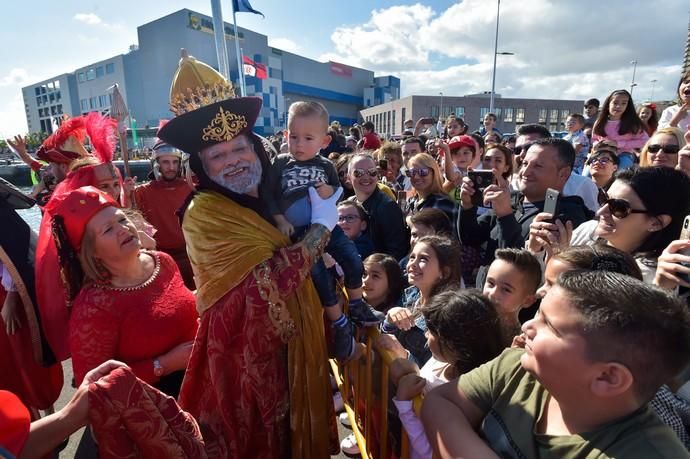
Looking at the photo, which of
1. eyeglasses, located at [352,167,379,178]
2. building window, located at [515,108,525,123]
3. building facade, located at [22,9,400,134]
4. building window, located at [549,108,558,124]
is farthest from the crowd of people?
building window, located at [549,108,558,124]

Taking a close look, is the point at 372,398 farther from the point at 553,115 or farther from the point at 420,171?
the point at 553,115

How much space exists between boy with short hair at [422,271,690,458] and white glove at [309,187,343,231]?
3.35 feet

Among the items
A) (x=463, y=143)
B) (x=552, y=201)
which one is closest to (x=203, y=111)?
(x=552, y=201)

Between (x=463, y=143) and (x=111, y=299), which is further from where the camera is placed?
(x=463, y=143)

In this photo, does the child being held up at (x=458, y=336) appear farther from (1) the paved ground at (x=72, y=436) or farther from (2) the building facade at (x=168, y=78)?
(2) the building facade at (x=168, y=78)

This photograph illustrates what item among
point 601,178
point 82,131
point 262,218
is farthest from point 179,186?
point 601,178

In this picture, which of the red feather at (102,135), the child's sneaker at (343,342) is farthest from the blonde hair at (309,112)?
the red feather at (102,135)

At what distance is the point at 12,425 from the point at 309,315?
41.9 inches

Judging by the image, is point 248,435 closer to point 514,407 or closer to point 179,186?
point 514,407

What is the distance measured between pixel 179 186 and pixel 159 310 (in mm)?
2493

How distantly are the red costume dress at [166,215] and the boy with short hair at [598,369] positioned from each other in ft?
11.6

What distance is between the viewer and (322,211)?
186 cm

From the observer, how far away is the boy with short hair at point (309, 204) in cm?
188

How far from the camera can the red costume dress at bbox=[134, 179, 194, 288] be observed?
3.95 metres
